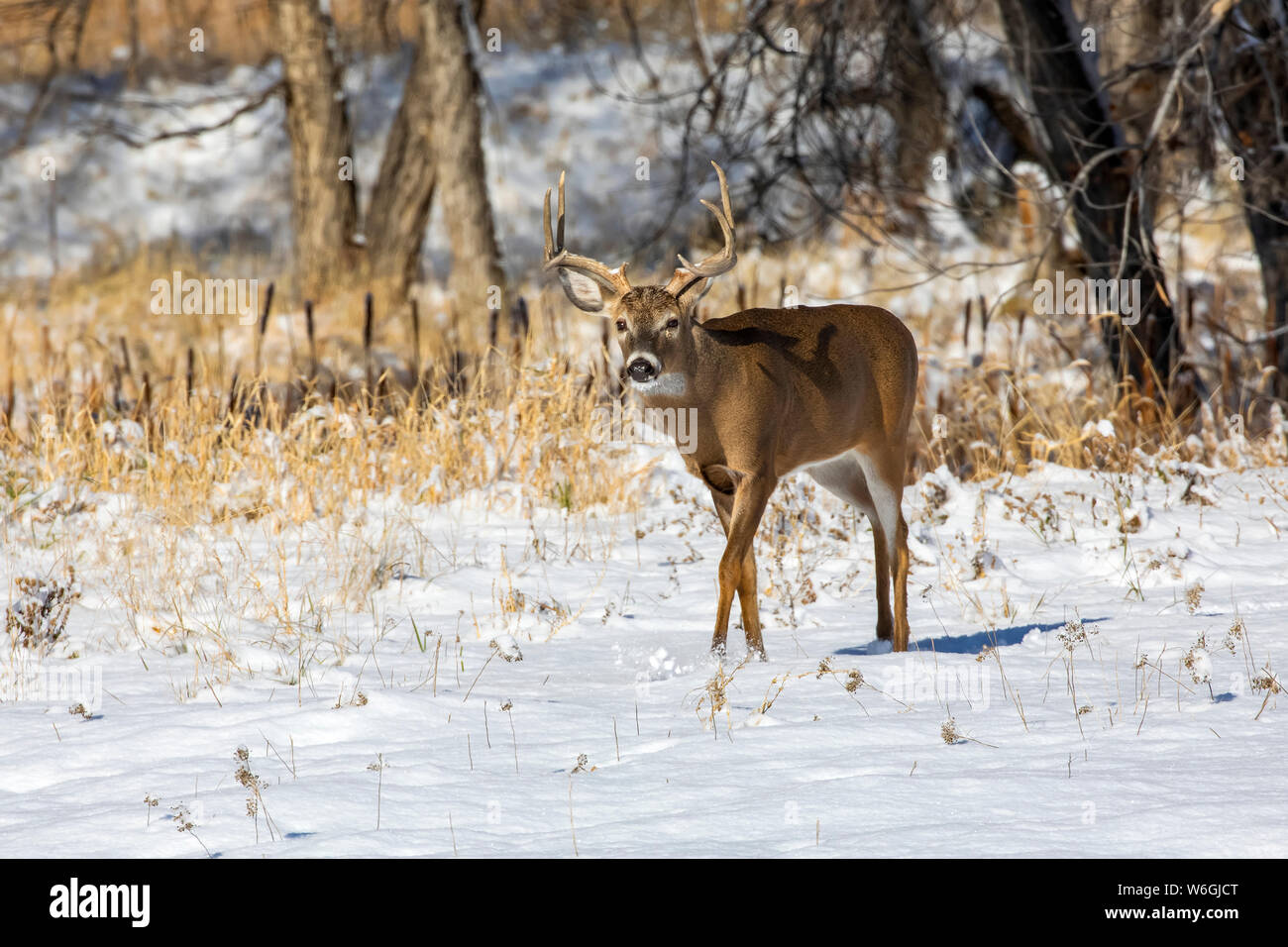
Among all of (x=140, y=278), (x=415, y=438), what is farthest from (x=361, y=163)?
(x=415, y=438)

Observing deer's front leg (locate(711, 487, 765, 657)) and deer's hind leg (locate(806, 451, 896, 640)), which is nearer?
deer's front leg (locate(711, 487, 765, 657))

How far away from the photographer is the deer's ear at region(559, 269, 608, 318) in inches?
216

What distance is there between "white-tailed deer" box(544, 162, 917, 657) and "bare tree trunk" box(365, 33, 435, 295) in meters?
11.2

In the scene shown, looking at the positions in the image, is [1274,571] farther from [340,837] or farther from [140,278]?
[140,278]

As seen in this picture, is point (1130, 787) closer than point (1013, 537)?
Yes

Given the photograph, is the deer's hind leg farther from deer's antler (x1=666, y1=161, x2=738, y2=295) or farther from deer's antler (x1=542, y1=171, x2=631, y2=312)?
deer's antler (x1=542, y1=171, x2=631, y2=312)

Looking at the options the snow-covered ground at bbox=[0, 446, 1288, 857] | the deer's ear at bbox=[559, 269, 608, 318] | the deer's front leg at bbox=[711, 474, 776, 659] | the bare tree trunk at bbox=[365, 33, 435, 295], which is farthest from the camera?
the bare tree trunk at bbox=[365, 33, 435, 295]

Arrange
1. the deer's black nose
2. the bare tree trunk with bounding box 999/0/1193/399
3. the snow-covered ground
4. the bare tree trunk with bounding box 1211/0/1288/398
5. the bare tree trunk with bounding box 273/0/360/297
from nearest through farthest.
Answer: the snow-covered ground
the deer's black nose
the bare tree trunk with bounding box 999/0/1193/399
the bare tree trunk with bounding box 1211/0/1288/398
the bare tree trunk with bounding box 273/0/360/297

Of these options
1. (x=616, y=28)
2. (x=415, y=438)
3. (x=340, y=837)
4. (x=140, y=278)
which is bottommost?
(x=340, y=837)

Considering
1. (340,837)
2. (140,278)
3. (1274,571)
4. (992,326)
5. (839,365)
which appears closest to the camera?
(340,837)

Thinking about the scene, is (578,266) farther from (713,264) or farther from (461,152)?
(461,152)

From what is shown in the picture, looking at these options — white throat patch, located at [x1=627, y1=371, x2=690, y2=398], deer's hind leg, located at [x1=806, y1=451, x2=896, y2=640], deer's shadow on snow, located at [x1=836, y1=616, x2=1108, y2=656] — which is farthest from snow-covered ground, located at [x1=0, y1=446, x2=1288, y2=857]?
white throat patch, located at [x1=627, y1=371, x2=690, y2=398]

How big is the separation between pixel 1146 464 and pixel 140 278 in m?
14.7

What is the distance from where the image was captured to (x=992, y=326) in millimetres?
16812
